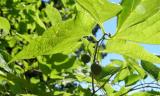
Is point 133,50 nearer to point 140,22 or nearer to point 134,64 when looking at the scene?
point 140,22

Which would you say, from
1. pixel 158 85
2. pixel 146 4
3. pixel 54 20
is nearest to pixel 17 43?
pixel 54 20

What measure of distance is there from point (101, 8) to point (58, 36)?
145 mm

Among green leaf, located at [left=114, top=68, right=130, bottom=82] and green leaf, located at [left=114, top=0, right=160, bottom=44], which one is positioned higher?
green leaf, located at [left=114, top=68, right=130, bottom=82]

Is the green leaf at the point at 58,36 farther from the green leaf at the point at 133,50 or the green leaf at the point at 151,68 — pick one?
the green leaf at the point at 151,68

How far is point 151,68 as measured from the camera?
5.39 feet

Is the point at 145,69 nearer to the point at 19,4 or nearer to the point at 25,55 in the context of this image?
the point at 25,55

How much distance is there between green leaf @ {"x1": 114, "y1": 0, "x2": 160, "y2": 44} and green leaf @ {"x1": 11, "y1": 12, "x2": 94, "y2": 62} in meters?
0.10

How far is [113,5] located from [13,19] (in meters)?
3.00

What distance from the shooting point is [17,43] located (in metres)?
3.52

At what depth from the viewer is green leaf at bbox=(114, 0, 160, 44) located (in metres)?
0.98

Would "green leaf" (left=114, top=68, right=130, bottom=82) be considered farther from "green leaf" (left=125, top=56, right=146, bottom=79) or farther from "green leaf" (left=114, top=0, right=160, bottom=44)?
"green leaf" (left=114, top=0, right=160, bottom=44)

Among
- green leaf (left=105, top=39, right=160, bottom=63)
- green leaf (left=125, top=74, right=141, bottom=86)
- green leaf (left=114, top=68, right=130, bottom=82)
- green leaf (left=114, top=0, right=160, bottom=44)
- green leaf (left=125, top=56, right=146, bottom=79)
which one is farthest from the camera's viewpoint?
green leaf (left=114, top=68, right=130, bottom=82)

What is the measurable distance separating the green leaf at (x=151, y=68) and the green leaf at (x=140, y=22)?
53 centimetres

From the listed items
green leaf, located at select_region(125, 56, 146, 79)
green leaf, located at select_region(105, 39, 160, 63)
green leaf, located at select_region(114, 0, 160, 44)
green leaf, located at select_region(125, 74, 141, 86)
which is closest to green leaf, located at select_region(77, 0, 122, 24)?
green leaf, located at select_region(114, 0, 160, 44)
